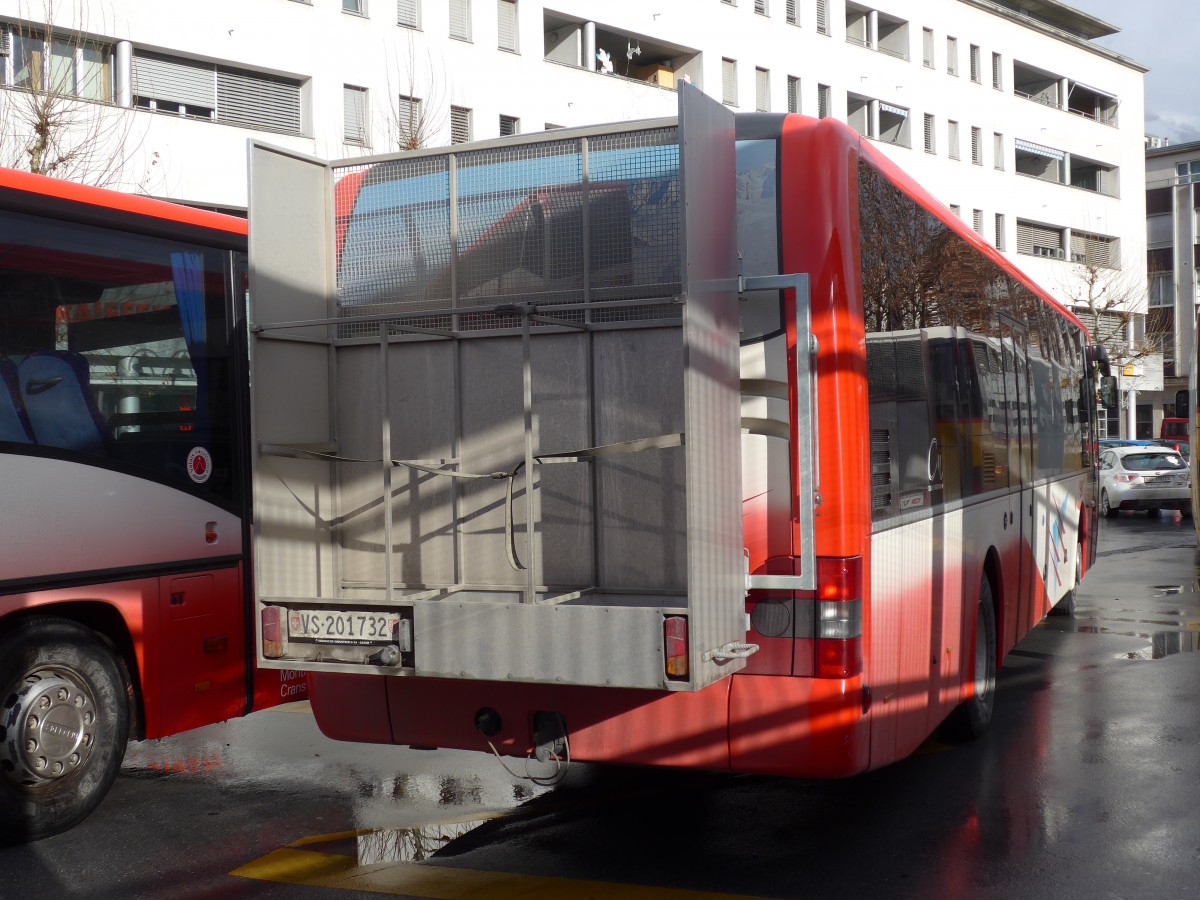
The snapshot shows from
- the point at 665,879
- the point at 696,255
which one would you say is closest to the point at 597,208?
the point at 696,255

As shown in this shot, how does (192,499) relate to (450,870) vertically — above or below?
above

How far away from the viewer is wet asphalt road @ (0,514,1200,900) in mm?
5410

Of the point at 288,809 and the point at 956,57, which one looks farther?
the point at 956,57

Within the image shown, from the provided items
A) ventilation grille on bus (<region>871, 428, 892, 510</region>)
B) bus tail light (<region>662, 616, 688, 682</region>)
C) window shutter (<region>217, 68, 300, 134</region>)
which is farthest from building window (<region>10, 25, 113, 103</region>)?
bus tail light (<region>662, 616, 688, 682</region>)

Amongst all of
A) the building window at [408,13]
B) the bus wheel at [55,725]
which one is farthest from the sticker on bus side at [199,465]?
the building window at [408,13]

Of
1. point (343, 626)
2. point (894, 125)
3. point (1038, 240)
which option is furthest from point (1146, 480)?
point (1038, 240)

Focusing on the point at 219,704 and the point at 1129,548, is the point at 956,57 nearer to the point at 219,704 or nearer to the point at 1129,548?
the point at 1129,548

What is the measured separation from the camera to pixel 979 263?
7875 millimetres

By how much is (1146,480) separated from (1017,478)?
2166cm

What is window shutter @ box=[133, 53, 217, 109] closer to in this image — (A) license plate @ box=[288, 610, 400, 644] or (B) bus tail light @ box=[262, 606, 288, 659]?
(B) bus tail light @ box=[262, 606, 288, 659]

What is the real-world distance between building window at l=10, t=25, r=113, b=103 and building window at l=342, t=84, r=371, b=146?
5146 millimetres

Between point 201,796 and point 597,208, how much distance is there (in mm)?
3761

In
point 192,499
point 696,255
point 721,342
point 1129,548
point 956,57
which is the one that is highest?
point 956,57

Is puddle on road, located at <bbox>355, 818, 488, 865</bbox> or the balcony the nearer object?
puddle on road, located at <bbox>355, 818, 488, 865</bbox>
